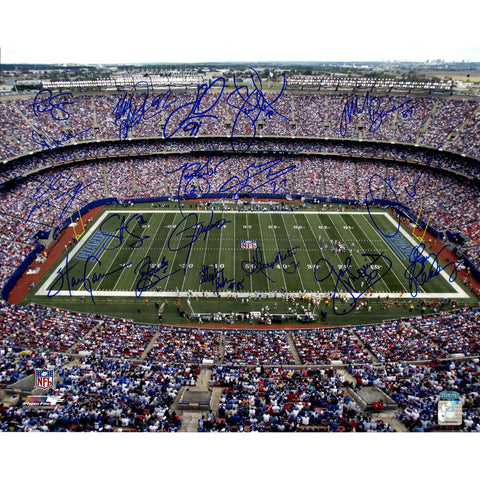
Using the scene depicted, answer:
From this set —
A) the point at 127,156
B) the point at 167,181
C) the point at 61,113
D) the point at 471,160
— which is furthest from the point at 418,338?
the point at 61,113

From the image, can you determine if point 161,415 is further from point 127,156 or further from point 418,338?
point 127,156
